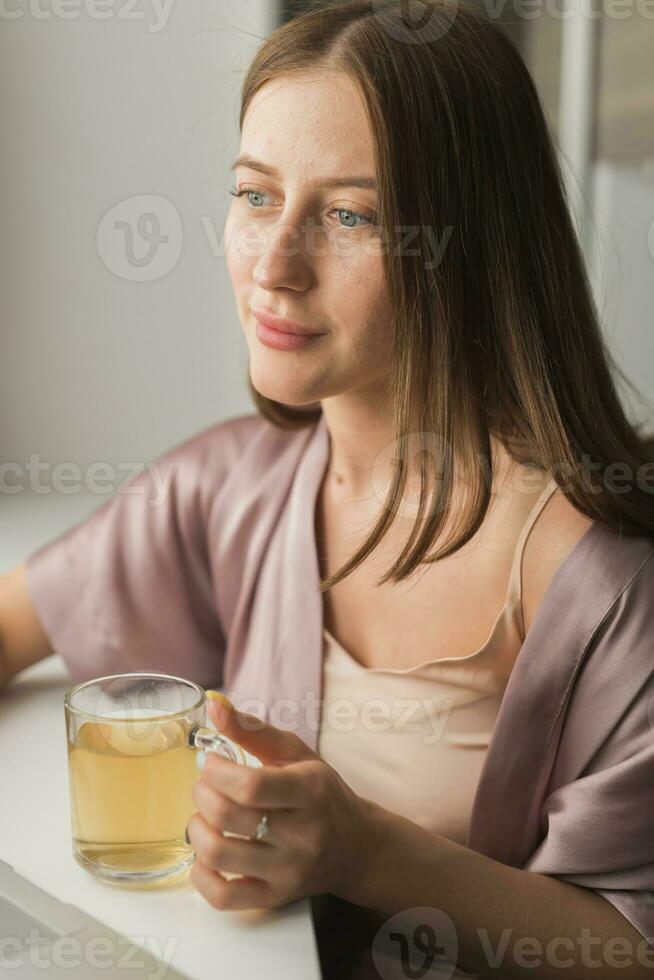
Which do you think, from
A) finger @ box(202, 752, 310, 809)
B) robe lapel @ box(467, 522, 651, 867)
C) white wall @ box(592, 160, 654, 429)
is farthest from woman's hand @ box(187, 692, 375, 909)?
white wall @ box(592, 160, 654, 429)

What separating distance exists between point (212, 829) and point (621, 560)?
1.08 feet

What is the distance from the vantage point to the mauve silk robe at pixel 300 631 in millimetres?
771

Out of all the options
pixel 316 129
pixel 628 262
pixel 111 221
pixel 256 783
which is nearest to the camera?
pixel 256 783

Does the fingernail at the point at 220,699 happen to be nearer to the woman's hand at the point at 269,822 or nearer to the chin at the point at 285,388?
the woman's hand at the point at 269,822

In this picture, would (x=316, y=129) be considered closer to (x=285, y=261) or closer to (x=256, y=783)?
(x=285, y=261)

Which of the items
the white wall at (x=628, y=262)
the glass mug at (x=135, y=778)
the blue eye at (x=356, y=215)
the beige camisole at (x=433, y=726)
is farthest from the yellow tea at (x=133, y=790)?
the white wall at (x=628, y=262)

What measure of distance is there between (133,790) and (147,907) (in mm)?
66

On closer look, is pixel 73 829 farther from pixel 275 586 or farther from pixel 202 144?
pixel 202 144

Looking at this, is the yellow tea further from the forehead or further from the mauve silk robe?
the forehead

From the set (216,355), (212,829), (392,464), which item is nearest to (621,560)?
(392,464)

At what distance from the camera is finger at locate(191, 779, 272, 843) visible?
641 millimetres

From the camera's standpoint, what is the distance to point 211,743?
2.24 ft

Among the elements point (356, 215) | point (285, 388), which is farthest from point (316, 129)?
point (285, 388)

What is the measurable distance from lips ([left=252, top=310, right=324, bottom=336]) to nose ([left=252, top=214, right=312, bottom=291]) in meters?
0.02
